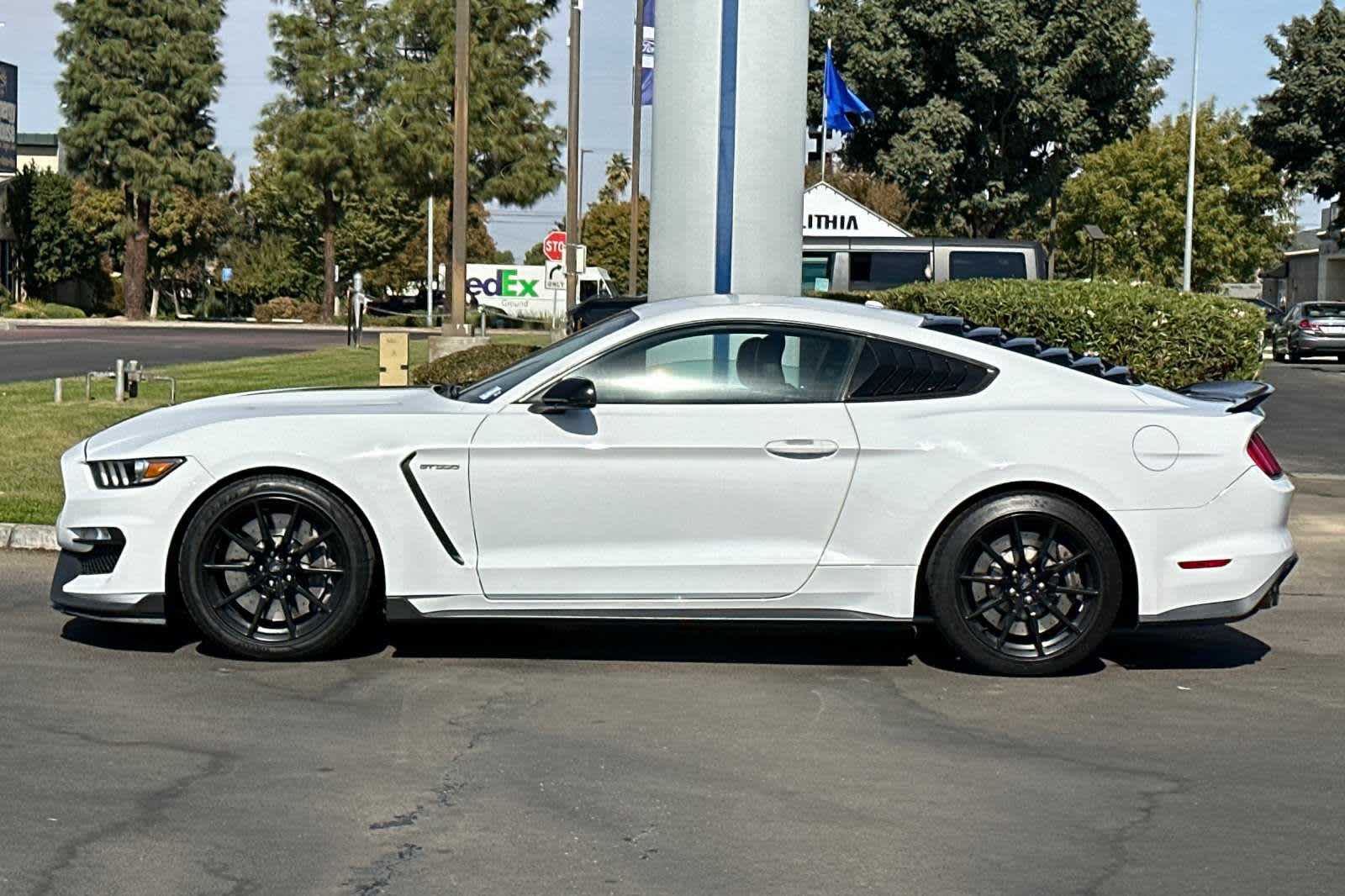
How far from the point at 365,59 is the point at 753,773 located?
6732cm

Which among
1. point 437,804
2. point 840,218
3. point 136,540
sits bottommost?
point 437,804

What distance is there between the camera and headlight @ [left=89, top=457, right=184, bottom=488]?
7121 millimetres

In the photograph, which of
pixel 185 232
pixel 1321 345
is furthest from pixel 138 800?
pixel 185 232

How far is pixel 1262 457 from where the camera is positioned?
7.31m

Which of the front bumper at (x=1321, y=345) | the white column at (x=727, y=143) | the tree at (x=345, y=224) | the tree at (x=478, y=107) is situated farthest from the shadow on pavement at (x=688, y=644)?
the tree at (x=345, y=224)

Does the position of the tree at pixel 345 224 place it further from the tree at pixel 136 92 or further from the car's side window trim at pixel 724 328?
the car's side window trim at pixel 724 328

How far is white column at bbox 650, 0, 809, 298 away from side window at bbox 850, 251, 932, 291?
14067 mm

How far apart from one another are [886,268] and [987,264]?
1.50m

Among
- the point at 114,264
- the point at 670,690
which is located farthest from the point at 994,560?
the point at 114,264

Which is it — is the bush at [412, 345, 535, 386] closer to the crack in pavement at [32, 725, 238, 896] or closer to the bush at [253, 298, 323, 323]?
the crack in pavement at [32, 725, 238, 896]

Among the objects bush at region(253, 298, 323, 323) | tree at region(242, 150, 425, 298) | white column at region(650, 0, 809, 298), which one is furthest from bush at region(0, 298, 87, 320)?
white column at region(650, 0, 809, 298)

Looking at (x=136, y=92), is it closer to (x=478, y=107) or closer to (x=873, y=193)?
(x=478, y=107)

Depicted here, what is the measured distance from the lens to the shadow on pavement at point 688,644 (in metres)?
7.54

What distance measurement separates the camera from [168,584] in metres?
7.16
